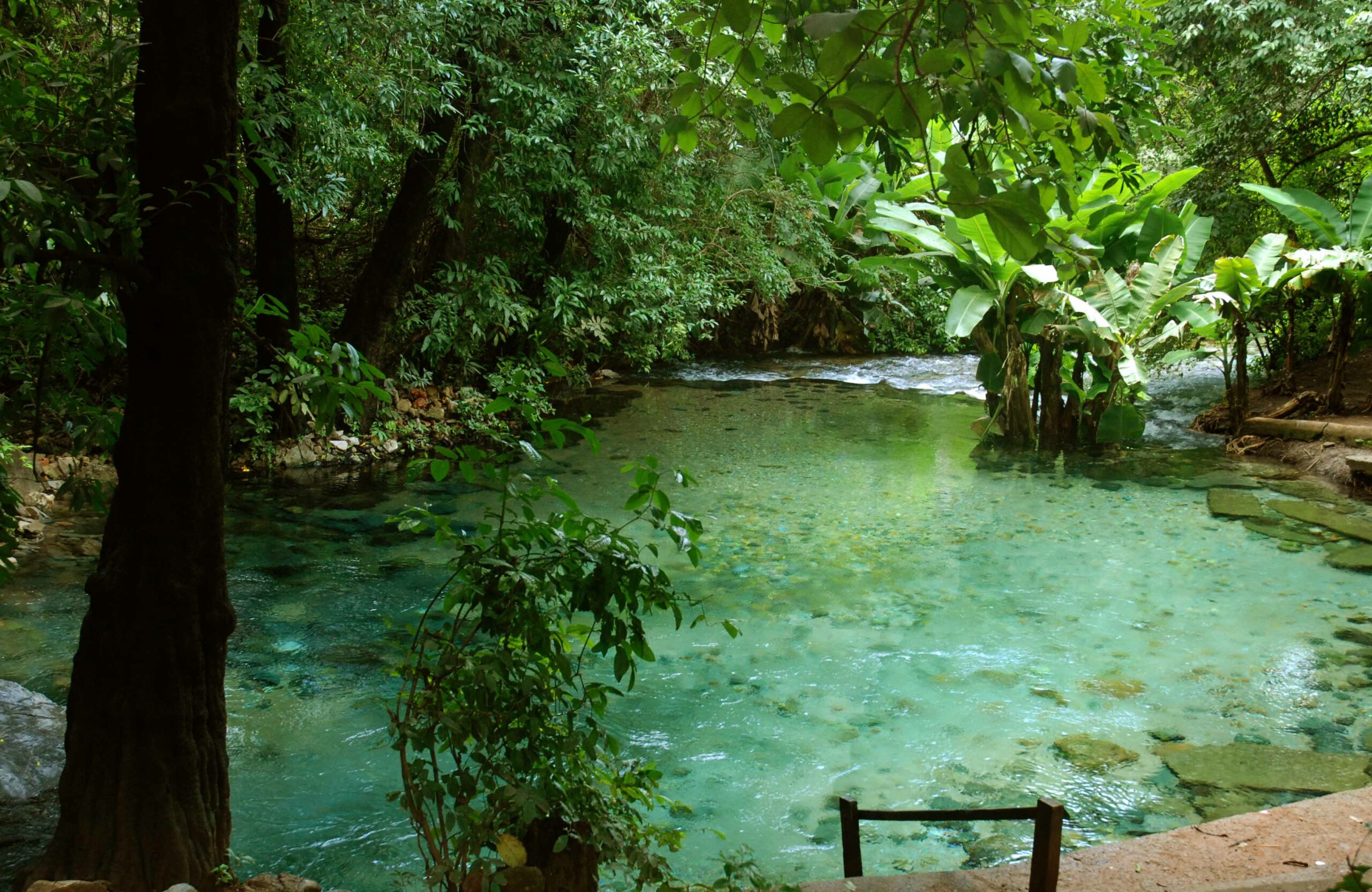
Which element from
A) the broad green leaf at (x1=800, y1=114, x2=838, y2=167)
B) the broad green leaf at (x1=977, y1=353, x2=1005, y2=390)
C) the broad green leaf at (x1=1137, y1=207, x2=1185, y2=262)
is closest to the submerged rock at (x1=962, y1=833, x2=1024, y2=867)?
the broad green leaf at (x1=800, y1=114, x2=838, y2=167)

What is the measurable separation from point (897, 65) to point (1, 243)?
2.01 metres

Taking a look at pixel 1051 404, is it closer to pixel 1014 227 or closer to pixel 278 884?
pixel 278 884

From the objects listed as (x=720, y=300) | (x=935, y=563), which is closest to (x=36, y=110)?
(x=935, y=563)

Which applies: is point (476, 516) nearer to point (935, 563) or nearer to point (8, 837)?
point (935, 563)

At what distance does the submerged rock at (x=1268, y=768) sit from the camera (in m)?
3.73

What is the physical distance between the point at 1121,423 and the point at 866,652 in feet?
19.3

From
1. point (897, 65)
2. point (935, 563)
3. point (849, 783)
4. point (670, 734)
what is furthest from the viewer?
point (935, 563)

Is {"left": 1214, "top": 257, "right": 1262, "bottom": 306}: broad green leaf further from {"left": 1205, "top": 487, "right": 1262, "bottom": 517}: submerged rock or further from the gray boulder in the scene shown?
the gray boulder

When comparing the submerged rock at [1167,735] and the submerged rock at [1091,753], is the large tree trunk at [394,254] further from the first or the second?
the submerged rock at [1167,735]

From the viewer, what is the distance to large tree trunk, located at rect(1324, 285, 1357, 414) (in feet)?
30.0

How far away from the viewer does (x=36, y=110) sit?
2.43m

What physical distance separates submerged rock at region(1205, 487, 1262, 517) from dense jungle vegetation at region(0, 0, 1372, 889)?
64.0 inches

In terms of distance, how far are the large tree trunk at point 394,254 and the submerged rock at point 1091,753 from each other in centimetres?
680

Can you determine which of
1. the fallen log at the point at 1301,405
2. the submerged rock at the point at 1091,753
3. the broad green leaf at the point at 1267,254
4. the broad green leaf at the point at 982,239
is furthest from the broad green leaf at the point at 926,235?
the submerged rock at the point at 1091,753
